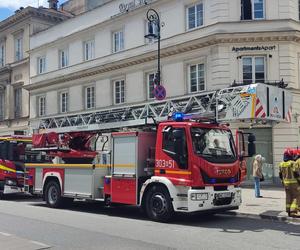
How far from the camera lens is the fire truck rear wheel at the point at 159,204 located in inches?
471

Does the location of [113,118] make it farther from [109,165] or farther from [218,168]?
[218,168]

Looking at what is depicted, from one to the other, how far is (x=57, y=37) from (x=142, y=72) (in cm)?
1041

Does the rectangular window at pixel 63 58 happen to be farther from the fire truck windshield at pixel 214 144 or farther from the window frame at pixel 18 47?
the fire truck windshield at pixel 214 144

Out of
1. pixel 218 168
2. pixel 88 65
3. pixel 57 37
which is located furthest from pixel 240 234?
pixel 57 37

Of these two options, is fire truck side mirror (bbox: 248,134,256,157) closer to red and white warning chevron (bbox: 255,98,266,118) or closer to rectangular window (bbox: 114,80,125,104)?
red and white warning chevron (bbox: 255,98,266,118)

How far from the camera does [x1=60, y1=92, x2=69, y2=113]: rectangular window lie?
3562cm

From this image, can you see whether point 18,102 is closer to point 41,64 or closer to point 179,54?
point 41,64

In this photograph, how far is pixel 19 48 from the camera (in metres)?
42.1

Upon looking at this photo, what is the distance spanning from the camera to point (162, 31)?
1115 inches

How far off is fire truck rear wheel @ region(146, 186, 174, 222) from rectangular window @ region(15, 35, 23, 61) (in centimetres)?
3239

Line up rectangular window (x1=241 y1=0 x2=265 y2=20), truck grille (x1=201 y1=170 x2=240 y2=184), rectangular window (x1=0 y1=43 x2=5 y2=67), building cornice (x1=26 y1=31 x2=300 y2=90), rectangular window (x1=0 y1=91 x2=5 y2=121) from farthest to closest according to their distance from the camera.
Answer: rectangular window (x1=0 y1=43 x2=5 y2=67), rectangular window (x1=0 y1=91 x2=5 y2=121), rectangular window (x1=241 y1=0 x2=265 y2=20), building cornice (x1=26 y1=31 x2=300 y2=90), truck grille (x1=201 y1=170 x2=240 y2=184)

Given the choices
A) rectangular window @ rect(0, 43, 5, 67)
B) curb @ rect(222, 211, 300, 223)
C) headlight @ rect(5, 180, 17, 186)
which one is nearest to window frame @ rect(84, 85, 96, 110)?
rectangular window @ rect(0, 43, 5, 67)

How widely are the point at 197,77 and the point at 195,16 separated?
136 inches

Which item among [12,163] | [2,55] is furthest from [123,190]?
[2,55]
